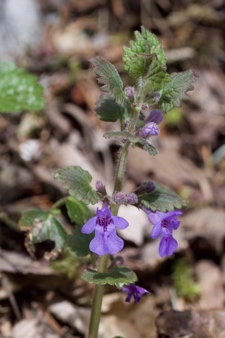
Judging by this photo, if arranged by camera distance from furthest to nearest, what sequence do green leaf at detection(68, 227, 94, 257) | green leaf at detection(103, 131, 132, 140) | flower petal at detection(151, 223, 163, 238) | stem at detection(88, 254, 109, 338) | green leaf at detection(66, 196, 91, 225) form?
green leaf at detection(66, 196, 91, 225) < green leaf at detection(68, 227, 94, 257) < stem at detection(88, 254, 109, 338) < flower petal at detection(151, 223, 163, 238) < green leaf at detection(103, 131, 132, 140)

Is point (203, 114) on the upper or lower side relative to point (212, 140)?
upper

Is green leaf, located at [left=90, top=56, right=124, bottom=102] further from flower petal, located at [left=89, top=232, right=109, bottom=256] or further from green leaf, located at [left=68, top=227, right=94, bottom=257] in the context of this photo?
green leaf, located at [left=68, top=227, right=94, bottom=257]

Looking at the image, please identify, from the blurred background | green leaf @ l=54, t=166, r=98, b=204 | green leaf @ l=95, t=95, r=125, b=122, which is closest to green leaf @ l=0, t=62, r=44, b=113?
the blurred background

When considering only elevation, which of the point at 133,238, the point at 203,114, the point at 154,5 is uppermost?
the point at 154,5

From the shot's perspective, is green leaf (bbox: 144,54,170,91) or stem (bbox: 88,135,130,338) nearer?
green leaf (bbox: 144,54,170,91)

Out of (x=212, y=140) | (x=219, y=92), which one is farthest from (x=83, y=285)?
(x=219, y=92)

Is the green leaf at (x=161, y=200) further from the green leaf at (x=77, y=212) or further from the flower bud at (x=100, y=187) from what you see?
the green leaf at (x=77, y=212)

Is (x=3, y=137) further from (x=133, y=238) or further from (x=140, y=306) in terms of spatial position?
(x=140, y=306)
